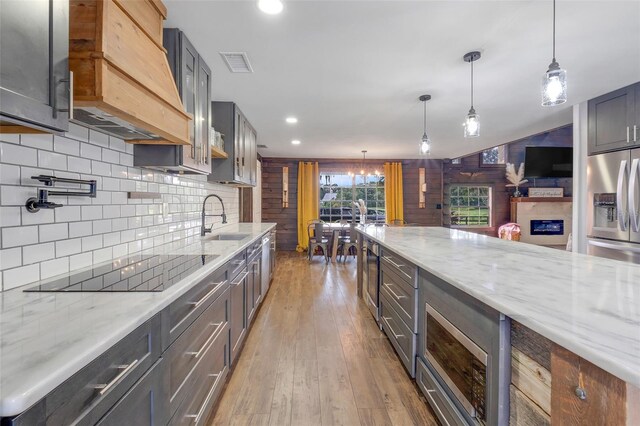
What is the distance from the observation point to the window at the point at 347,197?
8094 mm

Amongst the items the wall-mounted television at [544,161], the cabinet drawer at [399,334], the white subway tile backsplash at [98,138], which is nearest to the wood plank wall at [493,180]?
the wall-mounted television at [544,161]

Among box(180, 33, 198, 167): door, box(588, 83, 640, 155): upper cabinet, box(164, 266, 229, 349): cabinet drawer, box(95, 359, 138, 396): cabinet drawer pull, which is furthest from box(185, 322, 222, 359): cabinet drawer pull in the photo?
box(588, 83, 640, 155): upper cabinet

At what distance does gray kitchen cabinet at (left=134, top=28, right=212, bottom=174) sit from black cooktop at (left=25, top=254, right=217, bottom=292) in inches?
25.3

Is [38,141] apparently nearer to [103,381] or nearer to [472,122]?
[103,381]

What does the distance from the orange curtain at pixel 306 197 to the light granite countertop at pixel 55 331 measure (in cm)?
636

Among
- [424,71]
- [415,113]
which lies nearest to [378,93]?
[424,71]

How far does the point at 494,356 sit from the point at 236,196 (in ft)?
13.9

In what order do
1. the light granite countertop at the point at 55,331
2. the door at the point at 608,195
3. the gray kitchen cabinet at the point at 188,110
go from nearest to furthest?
the light granite countertop at the point at 55,331
the gray kitchen cabinet at the point at 188,110
the door at the point at 608,195

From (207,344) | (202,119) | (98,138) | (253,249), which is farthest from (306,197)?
(207,344)

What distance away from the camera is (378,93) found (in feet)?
10.5

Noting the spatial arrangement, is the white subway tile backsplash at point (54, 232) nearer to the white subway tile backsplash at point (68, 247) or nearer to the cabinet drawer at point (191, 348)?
the white subway tile backsplash at point (68, 247)

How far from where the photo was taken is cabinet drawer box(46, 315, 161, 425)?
648 millimetres

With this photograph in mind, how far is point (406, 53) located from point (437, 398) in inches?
91.6

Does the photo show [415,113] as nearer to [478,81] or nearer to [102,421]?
[478,81]
